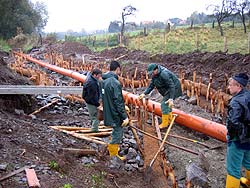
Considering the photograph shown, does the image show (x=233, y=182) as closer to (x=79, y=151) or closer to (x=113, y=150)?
(x=113, y=150)

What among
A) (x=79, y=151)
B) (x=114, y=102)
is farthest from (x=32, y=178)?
(x=114, y=102)

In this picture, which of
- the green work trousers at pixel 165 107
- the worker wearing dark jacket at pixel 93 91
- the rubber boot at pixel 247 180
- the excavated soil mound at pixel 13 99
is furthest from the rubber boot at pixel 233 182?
the excavated soil mound at pixel 13 99

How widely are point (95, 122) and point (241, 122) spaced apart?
11.1ft

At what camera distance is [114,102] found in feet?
17.7

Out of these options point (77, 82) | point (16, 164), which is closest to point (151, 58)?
point (77, 82)

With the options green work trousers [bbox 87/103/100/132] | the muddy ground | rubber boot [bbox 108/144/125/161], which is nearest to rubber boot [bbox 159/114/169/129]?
the muddy ground

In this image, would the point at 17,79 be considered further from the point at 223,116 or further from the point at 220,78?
the point at 220,78

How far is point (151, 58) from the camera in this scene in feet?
59.7

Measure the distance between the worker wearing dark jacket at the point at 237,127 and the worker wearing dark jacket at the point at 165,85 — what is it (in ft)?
7.74

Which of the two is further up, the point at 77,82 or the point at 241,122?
the point at 241,122

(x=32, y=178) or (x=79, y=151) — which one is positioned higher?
(x=32, y=178)

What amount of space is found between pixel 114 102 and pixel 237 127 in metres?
2.11

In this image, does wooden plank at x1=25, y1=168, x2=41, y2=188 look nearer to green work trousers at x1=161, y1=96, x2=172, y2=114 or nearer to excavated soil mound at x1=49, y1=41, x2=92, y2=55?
green work trousers at x1=161, y1=96, x2=172, y2=114

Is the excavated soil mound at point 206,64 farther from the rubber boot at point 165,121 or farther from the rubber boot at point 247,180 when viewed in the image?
the rubber boot at point 247,180
